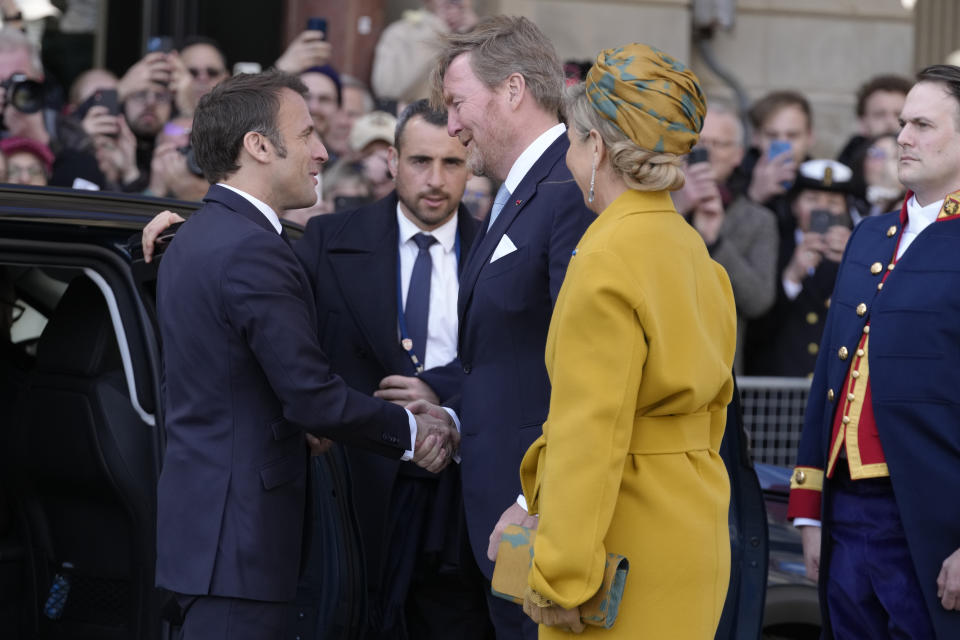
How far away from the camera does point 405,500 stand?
395cm

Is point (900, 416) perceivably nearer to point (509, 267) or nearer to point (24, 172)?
point (509, 267)

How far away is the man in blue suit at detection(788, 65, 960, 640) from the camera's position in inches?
129

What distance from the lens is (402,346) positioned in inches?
160

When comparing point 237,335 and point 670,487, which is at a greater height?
point 237,335

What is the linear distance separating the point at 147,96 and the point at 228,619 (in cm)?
369

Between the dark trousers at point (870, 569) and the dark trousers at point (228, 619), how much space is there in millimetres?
1356

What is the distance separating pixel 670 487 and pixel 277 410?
0.90 meters

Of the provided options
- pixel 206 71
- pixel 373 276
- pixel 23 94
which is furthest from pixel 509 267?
pixel 206 71

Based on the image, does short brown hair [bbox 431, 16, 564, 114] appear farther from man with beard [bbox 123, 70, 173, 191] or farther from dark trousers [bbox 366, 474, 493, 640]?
man with beard [bbox 123, 70, 173, 191]

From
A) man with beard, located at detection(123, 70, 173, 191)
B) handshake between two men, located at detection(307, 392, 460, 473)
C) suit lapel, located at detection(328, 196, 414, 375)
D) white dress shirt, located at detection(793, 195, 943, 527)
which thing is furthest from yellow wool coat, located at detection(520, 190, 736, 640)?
man with beard, located at detection(123, 70, 173, 191)

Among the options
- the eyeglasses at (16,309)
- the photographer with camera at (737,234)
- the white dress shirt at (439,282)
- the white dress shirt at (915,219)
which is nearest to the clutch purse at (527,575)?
the white dress shirt at (915,219)

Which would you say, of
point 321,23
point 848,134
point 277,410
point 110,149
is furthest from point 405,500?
point 848,134

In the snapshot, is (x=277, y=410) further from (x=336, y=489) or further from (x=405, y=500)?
(x=405, y=500)

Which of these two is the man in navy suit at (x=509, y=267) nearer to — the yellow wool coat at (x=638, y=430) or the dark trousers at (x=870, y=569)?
the yellow wool coat at (x=638, y=430)
